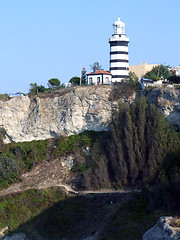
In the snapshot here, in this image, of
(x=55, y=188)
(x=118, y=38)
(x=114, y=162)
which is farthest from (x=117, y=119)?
(x=118, y=38)

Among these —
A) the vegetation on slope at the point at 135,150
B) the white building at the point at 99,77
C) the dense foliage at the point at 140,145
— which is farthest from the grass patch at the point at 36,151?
the white building at the point at 99,77

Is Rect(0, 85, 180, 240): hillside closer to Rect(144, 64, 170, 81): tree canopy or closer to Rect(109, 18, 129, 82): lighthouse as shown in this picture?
Rect(109, 18, 129, 82): lighthouse

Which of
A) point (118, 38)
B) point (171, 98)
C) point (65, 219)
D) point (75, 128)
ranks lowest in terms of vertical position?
point (65, 219)

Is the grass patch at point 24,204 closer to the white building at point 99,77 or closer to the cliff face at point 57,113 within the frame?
the cliff face at point 57,113

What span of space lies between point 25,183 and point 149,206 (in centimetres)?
882

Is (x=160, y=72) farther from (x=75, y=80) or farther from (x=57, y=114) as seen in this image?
(x=57, y=114)

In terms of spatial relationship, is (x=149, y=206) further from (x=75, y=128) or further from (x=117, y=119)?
(x=75, y=128)

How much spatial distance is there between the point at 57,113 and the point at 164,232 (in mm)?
15726

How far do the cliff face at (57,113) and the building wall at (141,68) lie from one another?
7.77 meters

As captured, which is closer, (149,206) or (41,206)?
(149,206)

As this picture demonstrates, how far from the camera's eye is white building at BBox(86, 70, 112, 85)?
3409cm

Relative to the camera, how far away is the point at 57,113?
31.6 meters

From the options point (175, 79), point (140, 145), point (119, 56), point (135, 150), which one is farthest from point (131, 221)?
point (119, 56)

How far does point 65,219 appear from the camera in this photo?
24.9 meters
